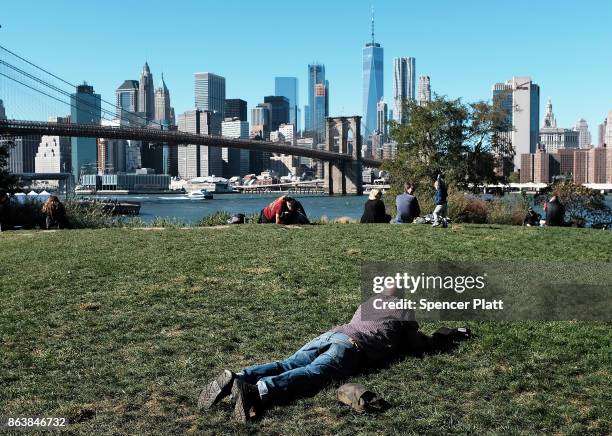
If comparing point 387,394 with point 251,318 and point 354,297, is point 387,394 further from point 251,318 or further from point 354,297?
point 354,297

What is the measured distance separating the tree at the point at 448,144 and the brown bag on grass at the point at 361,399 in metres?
19.9

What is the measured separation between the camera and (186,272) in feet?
23.6

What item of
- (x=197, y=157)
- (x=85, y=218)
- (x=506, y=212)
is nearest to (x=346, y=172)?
(x=506, y=212)

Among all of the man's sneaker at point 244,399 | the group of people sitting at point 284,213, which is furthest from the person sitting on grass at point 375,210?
the man's sneaker at point 244,399

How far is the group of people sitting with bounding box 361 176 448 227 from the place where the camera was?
12016 millimetres

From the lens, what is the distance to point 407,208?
12.9 metres

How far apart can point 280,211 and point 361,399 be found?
30.5 feet

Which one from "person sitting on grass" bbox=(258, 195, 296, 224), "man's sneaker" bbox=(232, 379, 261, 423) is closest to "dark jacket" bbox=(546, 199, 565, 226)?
"person sitting on grass" bbox=(258, 195, 296, 224)

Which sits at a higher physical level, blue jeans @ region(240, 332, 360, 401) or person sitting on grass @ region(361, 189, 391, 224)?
person sitting on grass @ region(361, 189, 391, 224)

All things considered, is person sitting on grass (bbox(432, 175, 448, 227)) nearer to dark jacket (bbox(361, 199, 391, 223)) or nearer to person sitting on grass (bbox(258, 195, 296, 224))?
dark jacket (bbox(361, 199, 391, 223))

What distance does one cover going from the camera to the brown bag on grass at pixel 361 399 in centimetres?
341

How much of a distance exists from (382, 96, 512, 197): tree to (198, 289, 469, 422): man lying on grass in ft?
62.4

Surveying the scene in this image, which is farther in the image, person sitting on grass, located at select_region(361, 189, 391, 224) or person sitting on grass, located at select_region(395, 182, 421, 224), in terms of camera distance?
person sitting on grass, located at select_region(361, 189, 391, 224)

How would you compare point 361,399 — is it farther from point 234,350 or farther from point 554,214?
point 554,214
